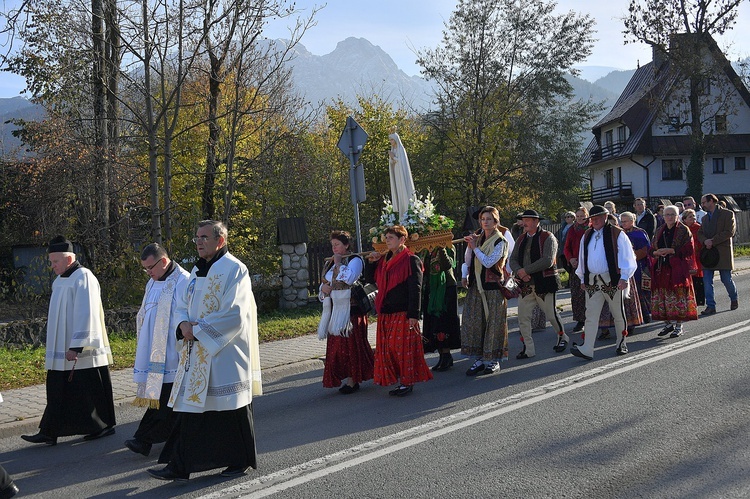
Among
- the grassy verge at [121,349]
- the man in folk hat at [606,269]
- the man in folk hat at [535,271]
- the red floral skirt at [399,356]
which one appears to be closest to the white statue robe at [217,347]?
the red floral skirt at [399,356]

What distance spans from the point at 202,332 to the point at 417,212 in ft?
14.3

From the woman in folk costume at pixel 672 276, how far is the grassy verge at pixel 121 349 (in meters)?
5.94

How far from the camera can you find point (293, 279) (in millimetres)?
15312

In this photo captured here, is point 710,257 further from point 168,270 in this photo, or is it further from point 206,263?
point 206,263

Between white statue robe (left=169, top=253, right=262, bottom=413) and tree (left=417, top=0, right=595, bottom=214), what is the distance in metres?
20.7

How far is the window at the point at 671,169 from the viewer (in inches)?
1890

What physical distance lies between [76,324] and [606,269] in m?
6.47

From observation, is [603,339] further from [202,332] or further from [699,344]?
[202,332]

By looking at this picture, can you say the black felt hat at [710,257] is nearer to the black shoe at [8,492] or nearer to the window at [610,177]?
the black shoe at [8,492]

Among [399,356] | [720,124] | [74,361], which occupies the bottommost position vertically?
[399,356]

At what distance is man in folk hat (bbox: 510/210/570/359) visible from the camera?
1012 centimetres

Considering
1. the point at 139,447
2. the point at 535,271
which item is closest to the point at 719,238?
the point at 535,271

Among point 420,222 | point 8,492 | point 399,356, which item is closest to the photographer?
point 8,492

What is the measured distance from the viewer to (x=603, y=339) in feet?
36.2
